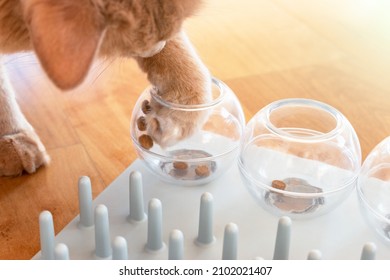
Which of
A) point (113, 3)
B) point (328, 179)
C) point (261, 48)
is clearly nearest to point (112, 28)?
point (113, 3)

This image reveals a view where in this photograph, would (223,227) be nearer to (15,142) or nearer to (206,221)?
(206,221)

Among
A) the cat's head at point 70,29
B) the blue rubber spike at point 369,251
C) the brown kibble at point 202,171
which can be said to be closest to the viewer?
the cat's head at point 70,29

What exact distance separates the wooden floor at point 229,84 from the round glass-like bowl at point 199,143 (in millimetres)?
112

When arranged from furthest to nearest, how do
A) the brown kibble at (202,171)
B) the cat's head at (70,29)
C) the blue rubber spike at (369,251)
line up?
1. the brown kibble at (202,171)
2. the blue rubber spike at (369,251)
3. the cat's head at (70,29)

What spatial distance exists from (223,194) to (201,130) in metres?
0.11

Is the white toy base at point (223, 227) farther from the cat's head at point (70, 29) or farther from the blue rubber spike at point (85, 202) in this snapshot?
the cat's head at point (70, 29)

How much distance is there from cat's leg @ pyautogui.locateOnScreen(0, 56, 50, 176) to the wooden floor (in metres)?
0.02

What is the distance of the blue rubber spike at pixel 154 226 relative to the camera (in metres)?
0.90

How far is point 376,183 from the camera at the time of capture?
97 centimetres

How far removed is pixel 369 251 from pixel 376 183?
166 mm

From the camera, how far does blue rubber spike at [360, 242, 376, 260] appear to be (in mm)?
824

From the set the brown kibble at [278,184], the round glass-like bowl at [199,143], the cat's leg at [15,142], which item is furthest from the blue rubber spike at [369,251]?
the cat's leg at [15,142]

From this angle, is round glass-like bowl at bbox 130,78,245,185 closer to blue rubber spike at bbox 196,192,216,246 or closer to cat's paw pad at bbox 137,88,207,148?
cat's paw pad at bbox 137,88,207,148
